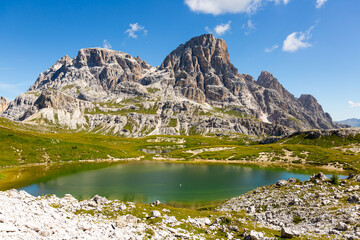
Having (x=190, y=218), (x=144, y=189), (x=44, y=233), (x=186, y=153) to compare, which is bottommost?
Answer: (x=186, y=153)

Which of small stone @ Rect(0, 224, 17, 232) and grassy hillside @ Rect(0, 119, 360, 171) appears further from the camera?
grassy hillside @ Rect(0, 119, 360, 171)

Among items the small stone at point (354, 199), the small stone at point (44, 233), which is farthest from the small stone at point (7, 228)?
the small stone at point (354, 199)

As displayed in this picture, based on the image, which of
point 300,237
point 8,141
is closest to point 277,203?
point 300,237

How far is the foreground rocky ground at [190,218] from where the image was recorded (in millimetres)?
13875

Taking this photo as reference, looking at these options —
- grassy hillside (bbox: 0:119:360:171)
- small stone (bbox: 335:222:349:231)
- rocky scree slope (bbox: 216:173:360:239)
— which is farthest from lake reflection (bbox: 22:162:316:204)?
grassy hillside (bbox: 0:119:360:171)

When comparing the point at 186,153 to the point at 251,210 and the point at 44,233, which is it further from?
the point at 44,233

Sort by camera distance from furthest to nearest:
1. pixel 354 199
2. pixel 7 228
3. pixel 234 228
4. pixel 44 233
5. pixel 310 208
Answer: pixel 310 208 < pixel 354 199 < pixel 234 228 < pixel 44 233 < pixel 7 228

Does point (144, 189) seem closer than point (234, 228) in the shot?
No

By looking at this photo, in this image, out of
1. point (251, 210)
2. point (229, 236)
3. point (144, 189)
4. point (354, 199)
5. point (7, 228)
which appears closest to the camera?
point (7, 228)

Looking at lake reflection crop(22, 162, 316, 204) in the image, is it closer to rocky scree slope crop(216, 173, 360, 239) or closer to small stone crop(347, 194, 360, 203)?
rocky scree slope crop(216, 173, 360, 239)

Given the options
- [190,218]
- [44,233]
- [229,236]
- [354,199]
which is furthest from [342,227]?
[44,233]

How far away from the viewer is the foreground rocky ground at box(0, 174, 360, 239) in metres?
13.9

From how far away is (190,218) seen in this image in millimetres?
23641

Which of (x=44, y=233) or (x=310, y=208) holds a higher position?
(x=44, y=233)
